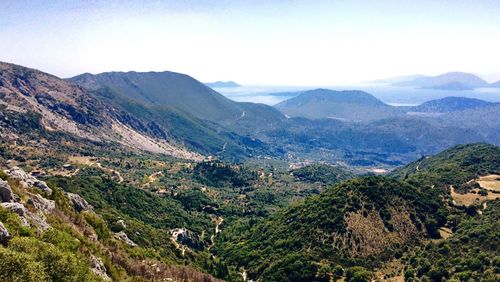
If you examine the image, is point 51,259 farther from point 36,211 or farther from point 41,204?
point 41,204

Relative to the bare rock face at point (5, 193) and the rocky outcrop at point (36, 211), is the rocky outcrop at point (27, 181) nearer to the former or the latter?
the rocky outcrop at point (36, 211)

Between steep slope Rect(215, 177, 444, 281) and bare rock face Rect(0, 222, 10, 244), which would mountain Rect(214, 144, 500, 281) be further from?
bare rock face Rect(0, 222, 10, 244)

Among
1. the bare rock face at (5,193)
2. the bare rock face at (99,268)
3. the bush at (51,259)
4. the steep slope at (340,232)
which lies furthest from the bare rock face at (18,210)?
the steep slope at (340,232)

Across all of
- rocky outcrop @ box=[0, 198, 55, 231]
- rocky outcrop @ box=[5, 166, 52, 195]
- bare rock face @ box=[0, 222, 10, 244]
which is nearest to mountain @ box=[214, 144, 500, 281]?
rocky outcrop @ box=[5, 166, 52, 195]

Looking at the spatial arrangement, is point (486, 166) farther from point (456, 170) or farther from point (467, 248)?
point (467, 248)

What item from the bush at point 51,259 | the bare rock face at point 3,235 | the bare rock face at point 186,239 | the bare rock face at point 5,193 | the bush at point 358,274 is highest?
the bare rock face at point 5,193

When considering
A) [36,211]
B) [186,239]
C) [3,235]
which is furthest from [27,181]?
[186,239]
